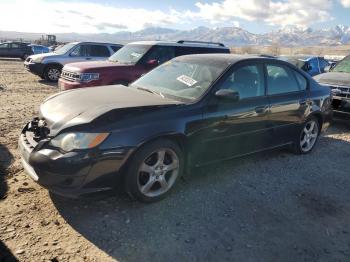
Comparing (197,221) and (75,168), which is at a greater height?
(75,168)

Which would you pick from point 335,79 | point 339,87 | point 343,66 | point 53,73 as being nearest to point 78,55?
point 53,73

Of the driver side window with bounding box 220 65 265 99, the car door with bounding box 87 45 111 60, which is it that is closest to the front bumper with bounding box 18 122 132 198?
the driver side window with bounding box 220 65 265 99

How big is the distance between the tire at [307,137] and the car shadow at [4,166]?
435 centimetres

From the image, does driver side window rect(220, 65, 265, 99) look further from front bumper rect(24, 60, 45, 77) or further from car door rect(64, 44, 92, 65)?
front bumper rect(24, 60, 45, 77)

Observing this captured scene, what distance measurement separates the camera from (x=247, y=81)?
4.97 metres

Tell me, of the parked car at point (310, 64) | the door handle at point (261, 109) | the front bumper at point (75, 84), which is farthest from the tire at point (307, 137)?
the parked car at point (310, 64)

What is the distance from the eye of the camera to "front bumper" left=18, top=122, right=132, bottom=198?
3.43 metres

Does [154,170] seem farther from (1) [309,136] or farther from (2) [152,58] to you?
(2) [152,58]

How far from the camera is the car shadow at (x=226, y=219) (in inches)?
132

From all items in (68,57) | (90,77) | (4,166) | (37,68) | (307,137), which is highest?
(68,57)

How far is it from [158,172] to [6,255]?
170cm

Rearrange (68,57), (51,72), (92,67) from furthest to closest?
(51,72) < (68,57) < (92,67)

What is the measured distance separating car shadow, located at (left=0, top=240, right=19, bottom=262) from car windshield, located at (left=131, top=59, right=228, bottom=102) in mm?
2409

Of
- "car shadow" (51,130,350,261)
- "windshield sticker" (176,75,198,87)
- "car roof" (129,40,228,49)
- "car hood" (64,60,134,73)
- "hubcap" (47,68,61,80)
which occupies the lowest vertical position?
"car shadow" (51,130,350,261)
